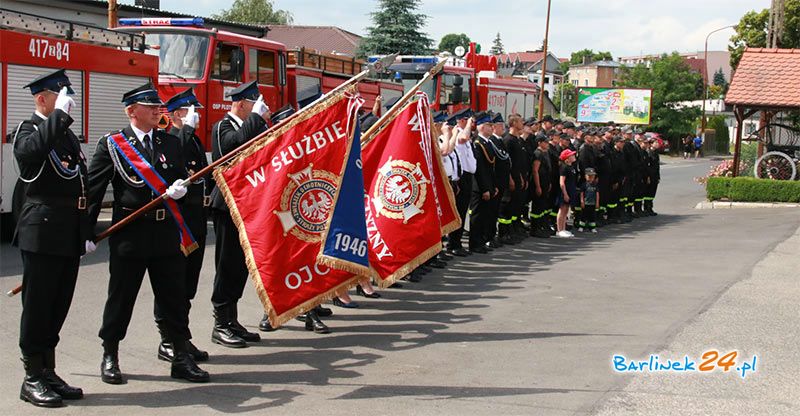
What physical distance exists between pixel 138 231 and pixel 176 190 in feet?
1.35

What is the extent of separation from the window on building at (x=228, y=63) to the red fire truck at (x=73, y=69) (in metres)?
1.55

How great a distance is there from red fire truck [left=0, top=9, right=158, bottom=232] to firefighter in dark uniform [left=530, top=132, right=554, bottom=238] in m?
6.48

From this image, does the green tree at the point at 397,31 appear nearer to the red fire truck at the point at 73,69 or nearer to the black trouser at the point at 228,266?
the red fire truck at the point at 73,69

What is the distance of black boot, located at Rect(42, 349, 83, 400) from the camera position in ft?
20.2

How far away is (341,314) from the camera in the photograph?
9.38 m

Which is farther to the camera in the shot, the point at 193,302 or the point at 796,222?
the point at 796,222

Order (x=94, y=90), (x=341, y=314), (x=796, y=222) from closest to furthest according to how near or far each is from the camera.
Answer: (x=341, y=314)
(x=94, y=90)
(x=796, y=222)

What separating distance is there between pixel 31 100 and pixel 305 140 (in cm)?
702

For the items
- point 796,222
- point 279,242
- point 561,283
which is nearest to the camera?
point 279,242

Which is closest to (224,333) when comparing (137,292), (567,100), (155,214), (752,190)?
(137,292)

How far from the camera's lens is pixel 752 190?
2359 centimetres

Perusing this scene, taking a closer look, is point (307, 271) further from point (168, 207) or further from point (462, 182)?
point (462, 182)

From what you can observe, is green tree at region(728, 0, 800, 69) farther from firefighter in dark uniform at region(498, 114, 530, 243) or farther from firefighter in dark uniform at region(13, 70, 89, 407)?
firefighter in dark uniform at region(13, 70, 89, 407)

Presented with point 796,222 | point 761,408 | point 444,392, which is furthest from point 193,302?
point 796,222
